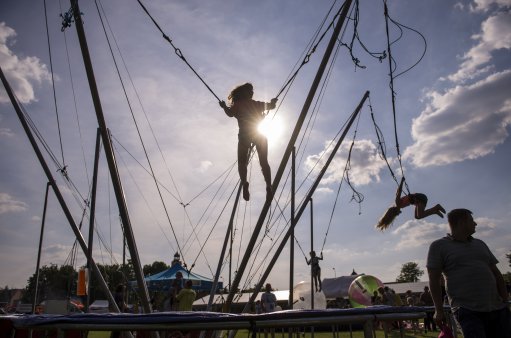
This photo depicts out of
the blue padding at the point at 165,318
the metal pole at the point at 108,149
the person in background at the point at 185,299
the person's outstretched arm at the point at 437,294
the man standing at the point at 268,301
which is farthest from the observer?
the man standing at the point at 268,301

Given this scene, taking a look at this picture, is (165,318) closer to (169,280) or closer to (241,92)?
(241,92)

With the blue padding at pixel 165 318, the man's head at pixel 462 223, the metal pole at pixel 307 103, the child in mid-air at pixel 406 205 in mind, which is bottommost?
the blue padding at pixel 165 318

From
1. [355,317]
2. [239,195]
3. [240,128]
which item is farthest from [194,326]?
[239,195]

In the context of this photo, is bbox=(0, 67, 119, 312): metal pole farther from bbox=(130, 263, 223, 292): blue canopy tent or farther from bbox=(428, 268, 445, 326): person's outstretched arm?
bbox=(130, 263, 223, 292): blue canopy tent

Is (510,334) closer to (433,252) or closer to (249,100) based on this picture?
(433,252)

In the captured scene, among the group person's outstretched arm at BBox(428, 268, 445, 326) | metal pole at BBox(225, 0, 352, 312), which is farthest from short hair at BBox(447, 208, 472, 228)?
metal pole at BBox(225, 0, 352, 312)

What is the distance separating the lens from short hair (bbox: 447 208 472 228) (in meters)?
3.28

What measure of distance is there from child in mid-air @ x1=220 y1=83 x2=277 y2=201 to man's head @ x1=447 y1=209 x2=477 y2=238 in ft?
6.84

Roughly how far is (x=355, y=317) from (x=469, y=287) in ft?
4.16

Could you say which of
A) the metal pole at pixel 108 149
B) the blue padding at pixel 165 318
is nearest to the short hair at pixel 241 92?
the metal pole at pixel 108 149

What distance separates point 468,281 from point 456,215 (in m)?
0.54

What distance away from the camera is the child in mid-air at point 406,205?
438cm

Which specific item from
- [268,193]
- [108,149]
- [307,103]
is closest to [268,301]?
[268,193]

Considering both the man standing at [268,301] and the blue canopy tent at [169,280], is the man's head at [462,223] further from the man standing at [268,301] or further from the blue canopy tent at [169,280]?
the blue canopy tent at [169,280]
